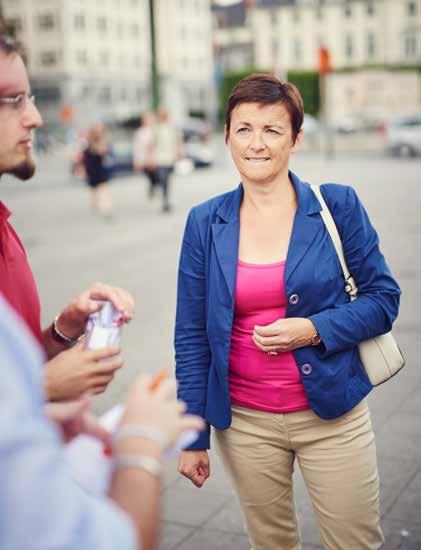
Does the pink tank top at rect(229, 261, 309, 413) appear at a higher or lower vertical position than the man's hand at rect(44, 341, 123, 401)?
lower

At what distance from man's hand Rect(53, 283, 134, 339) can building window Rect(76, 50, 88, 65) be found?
3545 inches

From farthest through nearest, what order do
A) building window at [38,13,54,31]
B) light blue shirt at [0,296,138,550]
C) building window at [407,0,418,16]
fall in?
building window at [407,0,418,16], building window at [38,13,54,31], light blue shirt at [0,296,138,550]

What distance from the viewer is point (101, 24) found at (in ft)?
306

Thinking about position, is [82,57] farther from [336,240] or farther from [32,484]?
[32,484]

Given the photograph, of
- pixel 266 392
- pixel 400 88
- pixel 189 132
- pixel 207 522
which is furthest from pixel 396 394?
pixel 400 88

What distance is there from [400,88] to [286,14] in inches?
917

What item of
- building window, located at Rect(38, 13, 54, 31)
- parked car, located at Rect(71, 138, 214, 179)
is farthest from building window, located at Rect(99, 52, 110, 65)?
parked car, located at Rect(71, 138, 214, 179)

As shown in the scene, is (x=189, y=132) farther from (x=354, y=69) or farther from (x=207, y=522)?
(x=354, y=69)

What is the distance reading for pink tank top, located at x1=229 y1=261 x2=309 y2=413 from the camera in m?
2.92

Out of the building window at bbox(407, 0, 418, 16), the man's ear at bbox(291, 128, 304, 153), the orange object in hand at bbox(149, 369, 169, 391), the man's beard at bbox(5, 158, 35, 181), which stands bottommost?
the orange object in hand at bbox(149, 369, 169, 391)

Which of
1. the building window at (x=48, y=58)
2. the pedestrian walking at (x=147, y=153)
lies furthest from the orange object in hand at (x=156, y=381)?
the building window at (x=48, y=58)

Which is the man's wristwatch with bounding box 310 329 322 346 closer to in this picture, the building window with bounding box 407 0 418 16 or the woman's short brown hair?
the woman's short brown hair

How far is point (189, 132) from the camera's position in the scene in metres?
50.0

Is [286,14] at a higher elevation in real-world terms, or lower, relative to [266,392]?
higher
